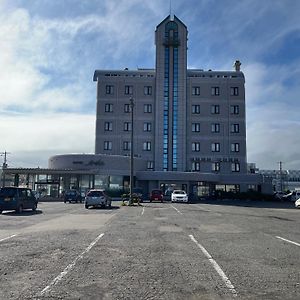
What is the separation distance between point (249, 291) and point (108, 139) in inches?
2522

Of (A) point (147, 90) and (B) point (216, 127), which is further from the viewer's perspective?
(A) point (147, 90)

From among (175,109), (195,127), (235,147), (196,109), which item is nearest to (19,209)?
(175,109)

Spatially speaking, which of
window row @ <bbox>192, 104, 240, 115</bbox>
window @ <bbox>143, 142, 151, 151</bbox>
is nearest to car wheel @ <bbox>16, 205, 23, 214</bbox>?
window @ <bbox>143, 142, 151, 151</bbox>

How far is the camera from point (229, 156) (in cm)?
7044

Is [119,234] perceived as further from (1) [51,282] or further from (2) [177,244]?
(1) [51,282]

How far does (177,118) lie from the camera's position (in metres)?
71.1

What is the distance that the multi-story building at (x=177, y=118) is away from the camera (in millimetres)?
70000

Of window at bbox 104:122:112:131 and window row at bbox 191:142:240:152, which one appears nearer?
window at bbox 104:122:112:131

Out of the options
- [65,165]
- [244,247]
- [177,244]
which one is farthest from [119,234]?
[65,165]

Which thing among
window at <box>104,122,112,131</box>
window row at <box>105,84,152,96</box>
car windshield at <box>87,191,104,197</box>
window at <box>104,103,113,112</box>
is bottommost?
car windshield at <box>87,191,104,197</box>

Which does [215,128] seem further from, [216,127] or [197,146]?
[197,146]

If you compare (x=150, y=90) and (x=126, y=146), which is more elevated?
(x=150, y=90)

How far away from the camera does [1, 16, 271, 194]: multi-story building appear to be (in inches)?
2756

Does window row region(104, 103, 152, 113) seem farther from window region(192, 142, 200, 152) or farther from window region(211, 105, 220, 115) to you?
window region(211, 105, 220, 115)
